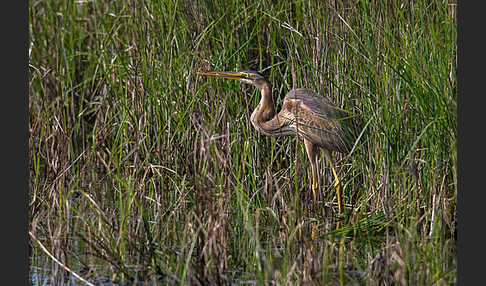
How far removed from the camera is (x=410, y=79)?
5363mm

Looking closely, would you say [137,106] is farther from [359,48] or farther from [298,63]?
[359,48]

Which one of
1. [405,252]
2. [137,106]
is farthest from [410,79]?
[137,106]

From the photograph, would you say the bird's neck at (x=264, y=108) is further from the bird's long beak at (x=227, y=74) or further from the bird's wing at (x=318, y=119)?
the bird's long beak at (x=227, y=74)

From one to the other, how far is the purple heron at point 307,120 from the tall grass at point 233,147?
0.11m

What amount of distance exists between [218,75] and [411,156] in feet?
5.47

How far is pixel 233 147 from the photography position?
5.96m

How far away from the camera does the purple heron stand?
605 cm

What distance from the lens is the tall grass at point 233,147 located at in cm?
468

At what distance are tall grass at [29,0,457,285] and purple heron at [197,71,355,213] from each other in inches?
4.1

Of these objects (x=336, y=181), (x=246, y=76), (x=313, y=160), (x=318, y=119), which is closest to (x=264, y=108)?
(x=246, y=76)

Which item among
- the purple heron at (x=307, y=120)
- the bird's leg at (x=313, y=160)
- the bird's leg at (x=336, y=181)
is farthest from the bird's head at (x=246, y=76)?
the bird's leg at (x=336, y=181)

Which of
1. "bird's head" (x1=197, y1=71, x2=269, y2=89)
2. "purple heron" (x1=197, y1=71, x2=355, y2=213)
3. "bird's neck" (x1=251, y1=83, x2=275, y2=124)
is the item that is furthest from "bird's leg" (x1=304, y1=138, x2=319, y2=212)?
"bird's head" (x1=197, y1=71, x2=269, y2=89)

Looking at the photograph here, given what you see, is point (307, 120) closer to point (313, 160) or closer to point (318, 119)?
point (318, 119)

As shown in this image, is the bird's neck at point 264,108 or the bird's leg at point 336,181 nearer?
the bird's leg at point 336,181
